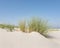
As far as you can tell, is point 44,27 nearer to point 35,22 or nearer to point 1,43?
point 35,22

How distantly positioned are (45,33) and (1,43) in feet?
18.1

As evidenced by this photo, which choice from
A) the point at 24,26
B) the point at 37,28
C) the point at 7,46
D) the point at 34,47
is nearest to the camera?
the point at 7,46

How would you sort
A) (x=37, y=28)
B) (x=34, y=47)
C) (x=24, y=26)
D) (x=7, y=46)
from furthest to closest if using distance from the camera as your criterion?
(x=24, y=26)
(x=37, y=28)
(x=34, y=47)
(x=7, y=46)

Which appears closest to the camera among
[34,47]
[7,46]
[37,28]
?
[7,46]

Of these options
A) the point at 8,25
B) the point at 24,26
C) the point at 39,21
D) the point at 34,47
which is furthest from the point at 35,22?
the point at 34,47

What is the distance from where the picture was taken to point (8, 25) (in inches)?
418

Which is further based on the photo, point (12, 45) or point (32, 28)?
point (32, 28)

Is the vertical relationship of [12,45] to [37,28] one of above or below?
above

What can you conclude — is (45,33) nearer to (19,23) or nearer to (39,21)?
(39,21)

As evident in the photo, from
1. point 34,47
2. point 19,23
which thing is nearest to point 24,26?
point 19,23

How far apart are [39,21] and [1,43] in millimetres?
5539

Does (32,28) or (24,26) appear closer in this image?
(32,28)

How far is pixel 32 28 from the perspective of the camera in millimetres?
9398

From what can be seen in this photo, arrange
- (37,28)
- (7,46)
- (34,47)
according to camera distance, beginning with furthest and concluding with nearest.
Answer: (37,28) → (34,47) → (7,46)
